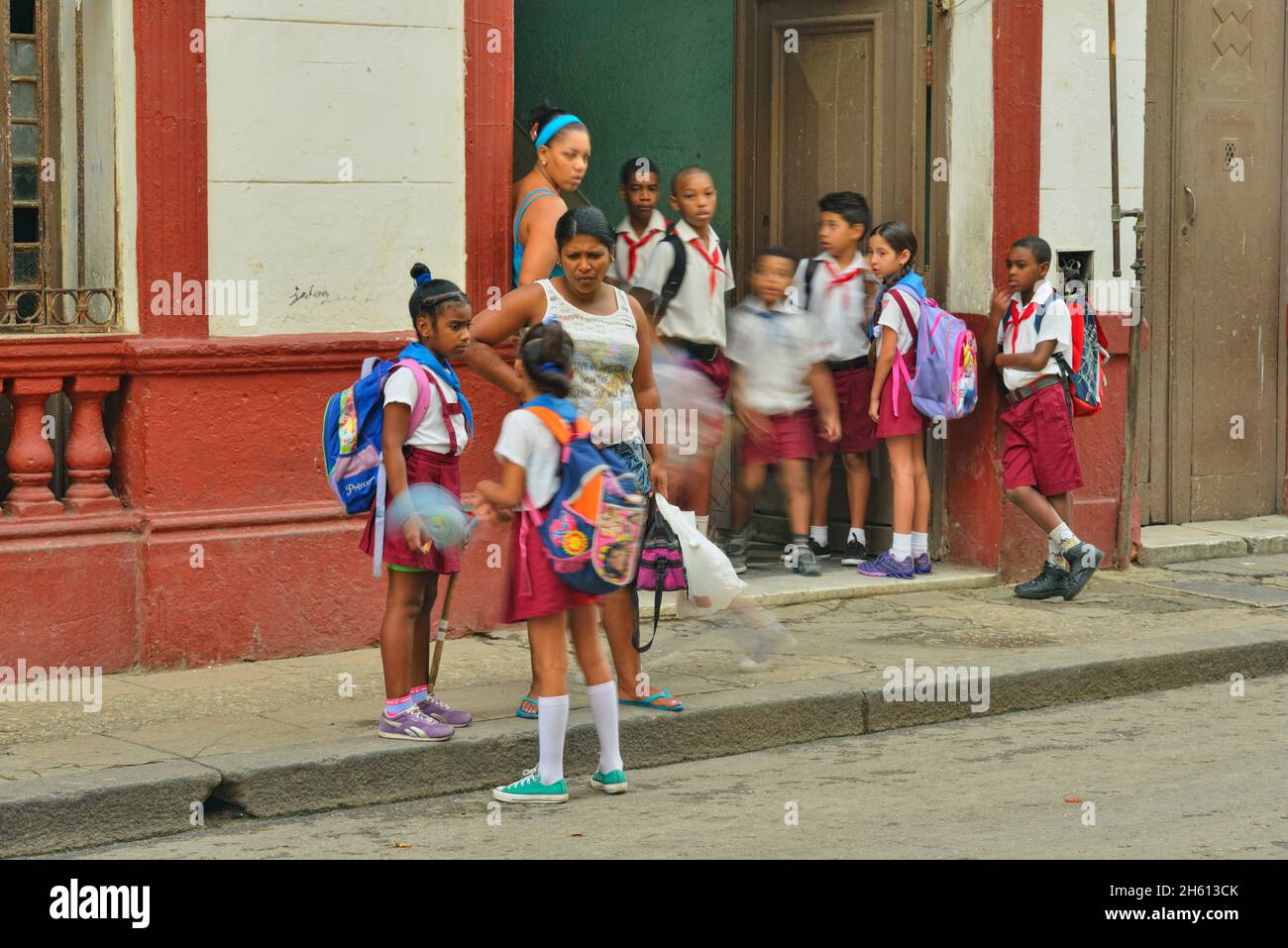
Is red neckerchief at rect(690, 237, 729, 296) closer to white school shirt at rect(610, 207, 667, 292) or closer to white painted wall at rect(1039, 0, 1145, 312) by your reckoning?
white school shirt at rect(610, 207, 667, 292)

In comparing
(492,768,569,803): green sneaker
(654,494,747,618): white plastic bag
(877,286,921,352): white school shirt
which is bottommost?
(492,768,569,803): green sneaker

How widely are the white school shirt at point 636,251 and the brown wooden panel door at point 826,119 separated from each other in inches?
→ 50.1

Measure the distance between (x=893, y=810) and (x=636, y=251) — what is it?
4.00 meters

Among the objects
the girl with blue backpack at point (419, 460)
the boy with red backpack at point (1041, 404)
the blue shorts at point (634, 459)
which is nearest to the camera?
the girl with blue backpack at point (419, 460)

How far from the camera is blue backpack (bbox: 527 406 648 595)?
6.20m

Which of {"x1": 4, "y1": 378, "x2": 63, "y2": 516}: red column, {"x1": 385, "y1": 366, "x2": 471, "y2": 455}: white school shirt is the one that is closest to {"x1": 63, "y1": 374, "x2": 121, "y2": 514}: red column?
{"x1": 4, "y1": 378, "x2": 63, "y2": 516}: red column

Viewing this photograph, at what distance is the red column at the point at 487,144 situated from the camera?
28.2ft

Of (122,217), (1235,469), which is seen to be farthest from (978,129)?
(122,217)

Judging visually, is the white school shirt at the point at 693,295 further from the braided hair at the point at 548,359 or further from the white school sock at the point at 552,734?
the white school sock at the point at 552,734

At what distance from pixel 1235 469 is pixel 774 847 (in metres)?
6.45

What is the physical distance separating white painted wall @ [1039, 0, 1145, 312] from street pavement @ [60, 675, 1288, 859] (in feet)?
11.0

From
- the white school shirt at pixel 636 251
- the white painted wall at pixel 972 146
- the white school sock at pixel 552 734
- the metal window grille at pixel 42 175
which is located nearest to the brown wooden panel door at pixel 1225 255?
the white painted wall at pixel 972 146

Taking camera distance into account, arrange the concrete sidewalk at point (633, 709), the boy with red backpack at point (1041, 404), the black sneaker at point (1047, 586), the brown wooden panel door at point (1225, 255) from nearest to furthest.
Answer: the concrete sidewalk at point (633, 709) < the boy with red backpack at point (1041, 404) < the black sneaker at point (1047, 586) < the brown wooden panel door at point (1225, 255)

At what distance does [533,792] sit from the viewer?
6.50 m
